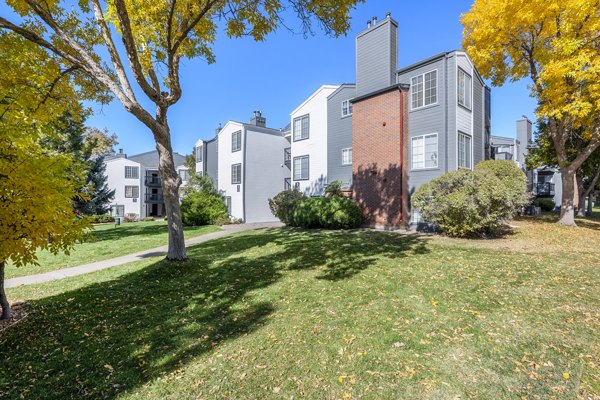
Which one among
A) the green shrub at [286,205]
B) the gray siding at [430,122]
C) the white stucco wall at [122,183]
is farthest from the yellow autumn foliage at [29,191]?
the white stucco wall at [122,183]

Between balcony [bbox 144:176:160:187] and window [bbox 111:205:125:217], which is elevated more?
balcony [bbox 144:176:160:187]

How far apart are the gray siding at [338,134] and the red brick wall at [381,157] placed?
295 cm

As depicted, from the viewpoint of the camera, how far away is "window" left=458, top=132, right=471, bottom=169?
14961mm

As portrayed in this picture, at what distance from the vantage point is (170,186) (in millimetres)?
8148

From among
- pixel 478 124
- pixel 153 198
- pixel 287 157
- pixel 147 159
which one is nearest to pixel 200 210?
pixel 287 157

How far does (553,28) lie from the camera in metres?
13.0

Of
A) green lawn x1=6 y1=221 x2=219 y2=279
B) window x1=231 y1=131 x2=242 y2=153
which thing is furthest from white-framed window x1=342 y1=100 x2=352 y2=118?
green lawn x1=6 y1=221 x2=219 y2=279

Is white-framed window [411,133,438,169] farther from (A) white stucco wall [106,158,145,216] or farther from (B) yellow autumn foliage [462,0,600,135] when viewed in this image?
(A) white stucco wall [106,158,145,216]

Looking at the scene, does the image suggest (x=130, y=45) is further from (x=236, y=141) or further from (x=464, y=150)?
(x=236, y=141)

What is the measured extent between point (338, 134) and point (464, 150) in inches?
333

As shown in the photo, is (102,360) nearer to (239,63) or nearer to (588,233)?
(239,63)

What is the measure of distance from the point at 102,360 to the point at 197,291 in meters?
2.58

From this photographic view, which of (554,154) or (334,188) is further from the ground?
(554,154)

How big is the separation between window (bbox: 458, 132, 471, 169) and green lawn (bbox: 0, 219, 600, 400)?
780 centimetres
